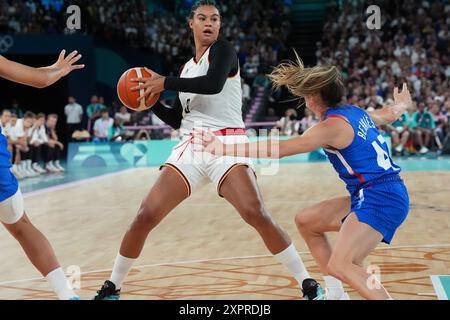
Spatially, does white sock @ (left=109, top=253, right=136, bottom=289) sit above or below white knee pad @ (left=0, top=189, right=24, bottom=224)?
below

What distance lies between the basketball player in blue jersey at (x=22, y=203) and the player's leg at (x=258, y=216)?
1102 mm

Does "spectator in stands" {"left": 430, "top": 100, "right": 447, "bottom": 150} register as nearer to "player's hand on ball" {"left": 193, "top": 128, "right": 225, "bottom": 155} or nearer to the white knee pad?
"player's hand on ball" {"left": 193, "top": 128, "right": 225, "bottom": 155}

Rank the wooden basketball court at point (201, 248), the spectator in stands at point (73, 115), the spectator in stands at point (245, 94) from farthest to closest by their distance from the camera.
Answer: the spectator in stands at point (245, 94) < the spectator in stands at point (73, 115) < the wooden basketball court at point (201, 248)

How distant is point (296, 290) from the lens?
502 cm

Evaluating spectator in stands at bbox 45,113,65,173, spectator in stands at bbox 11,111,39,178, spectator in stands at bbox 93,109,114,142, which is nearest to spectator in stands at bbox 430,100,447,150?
spectator in stands at bbox 93,109,114,142

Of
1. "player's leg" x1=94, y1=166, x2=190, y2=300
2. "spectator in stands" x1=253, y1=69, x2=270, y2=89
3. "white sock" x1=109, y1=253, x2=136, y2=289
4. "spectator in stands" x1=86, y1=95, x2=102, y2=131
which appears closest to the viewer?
"player's leg" x1=94, y1=166, x2=190, y2=300

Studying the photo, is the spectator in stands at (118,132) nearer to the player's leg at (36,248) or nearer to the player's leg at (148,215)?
the player's leg at (148,215)

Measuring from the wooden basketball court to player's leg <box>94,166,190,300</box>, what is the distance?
0.32m

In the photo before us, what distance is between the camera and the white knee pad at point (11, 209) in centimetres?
395

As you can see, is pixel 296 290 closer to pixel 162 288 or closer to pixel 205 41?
pixel 162 288

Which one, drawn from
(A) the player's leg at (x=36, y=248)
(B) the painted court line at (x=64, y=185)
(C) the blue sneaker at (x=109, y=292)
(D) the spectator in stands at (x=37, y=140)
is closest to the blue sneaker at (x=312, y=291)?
(C) the blue sneaker at (x=109, y=292)

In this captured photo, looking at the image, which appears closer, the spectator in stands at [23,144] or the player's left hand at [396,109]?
the player's left hand at [396,109]

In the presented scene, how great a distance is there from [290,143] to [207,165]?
37.9 inches

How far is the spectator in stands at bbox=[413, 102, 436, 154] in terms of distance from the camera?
19.2 m
